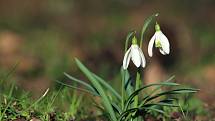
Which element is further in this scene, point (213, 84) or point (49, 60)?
point (49, 60)

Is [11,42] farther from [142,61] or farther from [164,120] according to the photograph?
[142,61]

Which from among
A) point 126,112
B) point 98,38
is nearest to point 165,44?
point 126,112

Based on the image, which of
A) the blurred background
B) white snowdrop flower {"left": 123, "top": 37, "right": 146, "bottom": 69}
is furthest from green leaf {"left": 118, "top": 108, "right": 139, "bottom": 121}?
the blurred background

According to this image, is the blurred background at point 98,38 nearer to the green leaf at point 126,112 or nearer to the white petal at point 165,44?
the green leaf at point 126,112

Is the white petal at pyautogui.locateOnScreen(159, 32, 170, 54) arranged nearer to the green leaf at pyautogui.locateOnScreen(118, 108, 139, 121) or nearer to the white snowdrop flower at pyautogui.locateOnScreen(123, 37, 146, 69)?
the white snowdrop flower at pyautogui.locateOnScreen(123, 37, 146, 69)

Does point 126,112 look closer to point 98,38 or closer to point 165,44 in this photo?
point 165,44

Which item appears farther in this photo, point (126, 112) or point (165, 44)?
point (126, 112)

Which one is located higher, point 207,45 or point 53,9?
point 53,9

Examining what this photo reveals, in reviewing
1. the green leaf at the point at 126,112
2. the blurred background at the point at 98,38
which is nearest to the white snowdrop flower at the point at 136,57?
the green leaf at the point at 126,112

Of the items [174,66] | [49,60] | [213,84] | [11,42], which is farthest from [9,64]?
[213,84]
